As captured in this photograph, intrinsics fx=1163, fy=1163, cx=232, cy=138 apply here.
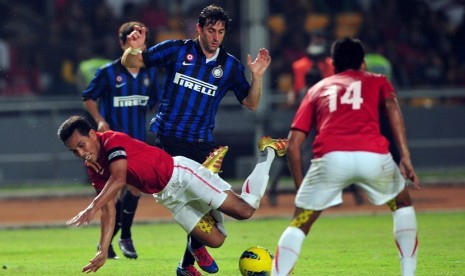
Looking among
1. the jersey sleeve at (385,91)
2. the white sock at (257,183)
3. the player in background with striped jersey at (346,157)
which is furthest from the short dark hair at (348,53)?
the white sock at (257,183)

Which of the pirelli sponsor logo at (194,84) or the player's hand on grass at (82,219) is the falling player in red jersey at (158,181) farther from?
the pirelli sponsor logo at (194,84)

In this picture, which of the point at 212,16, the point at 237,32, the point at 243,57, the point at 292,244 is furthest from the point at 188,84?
the point at 237,32

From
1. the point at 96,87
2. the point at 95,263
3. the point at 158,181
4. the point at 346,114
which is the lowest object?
the point at 95,263

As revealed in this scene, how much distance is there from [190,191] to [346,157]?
1.76 meters

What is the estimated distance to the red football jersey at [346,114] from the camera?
326 inches

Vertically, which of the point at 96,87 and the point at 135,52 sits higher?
the point at 135,52

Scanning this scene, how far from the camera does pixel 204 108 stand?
10.4 meters

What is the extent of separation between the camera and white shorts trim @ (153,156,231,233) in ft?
31.2

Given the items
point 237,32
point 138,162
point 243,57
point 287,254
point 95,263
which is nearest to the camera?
point 287,254

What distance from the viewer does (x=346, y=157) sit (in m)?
8.22

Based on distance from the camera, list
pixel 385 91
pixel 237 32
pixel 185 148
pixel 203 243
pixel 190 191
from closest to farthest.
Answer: pixel 385 91 → pixel 190 191 → pixel 203 243 → pixel 185 148 → pixel 237 32

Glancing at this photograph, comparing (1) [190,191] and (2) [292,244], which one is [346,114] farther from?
(1) [190,191]

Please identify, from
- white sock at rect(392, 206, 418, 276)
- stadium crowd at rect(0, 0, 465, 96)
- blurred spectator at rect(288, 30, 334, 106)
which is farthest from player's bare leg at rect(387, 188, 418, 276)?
stadium crowd at rect(0, 0, 465, 96)

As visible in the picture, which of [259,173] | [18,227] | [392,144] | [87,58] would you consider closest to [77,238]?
[18,227]
